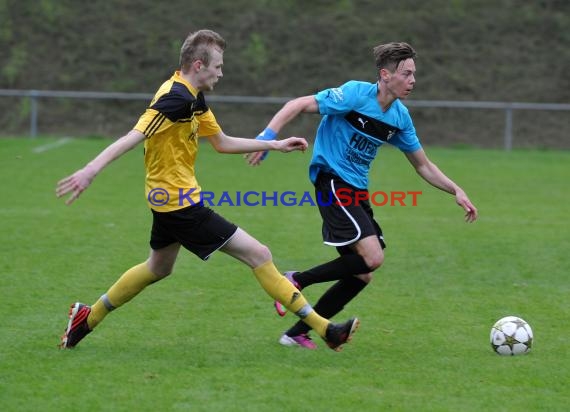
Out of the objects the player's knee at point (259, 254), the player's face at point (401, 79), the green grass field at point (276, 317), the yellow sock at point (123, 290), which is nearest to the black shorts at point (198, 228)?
the player's knee at point (259, 254)

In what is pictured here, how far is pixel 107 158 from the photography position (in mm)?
4844

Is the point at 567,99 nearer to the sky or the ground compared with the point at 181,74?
nearer to the sky

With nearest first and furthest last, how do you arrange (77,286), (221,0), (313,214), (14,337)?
(14,337) → (77,286) → (313,214) → (221,0)

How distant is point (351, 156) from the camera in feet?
19.7

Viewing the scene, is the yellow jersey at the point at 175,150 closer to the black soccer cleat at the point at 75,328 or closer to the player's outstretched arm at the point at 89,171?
the player's outstretched arm at the point at 89,171

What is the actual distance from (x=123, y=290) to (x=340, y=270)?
4.45 ft

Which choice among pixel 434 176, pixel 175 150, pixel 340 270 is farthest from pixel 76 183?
pixel 434 176

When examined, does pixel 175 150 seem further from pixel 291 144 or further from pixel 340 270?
pixel 340 270

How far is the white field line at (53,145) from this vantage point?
18834 mm

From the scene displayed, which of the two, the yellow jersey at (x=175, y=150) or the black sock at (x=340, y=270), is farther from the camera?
the black sock at (x=340, y=270)

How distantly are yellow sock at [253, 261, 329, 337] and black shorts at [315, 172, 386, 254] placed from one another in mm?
510

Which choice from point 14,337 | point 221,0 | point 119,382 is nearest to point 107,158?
point 119,382

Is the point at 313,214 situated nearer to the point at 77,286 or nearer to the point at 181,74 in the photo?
the point at 77,286

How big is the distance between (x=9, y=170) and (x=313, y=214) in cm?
615
